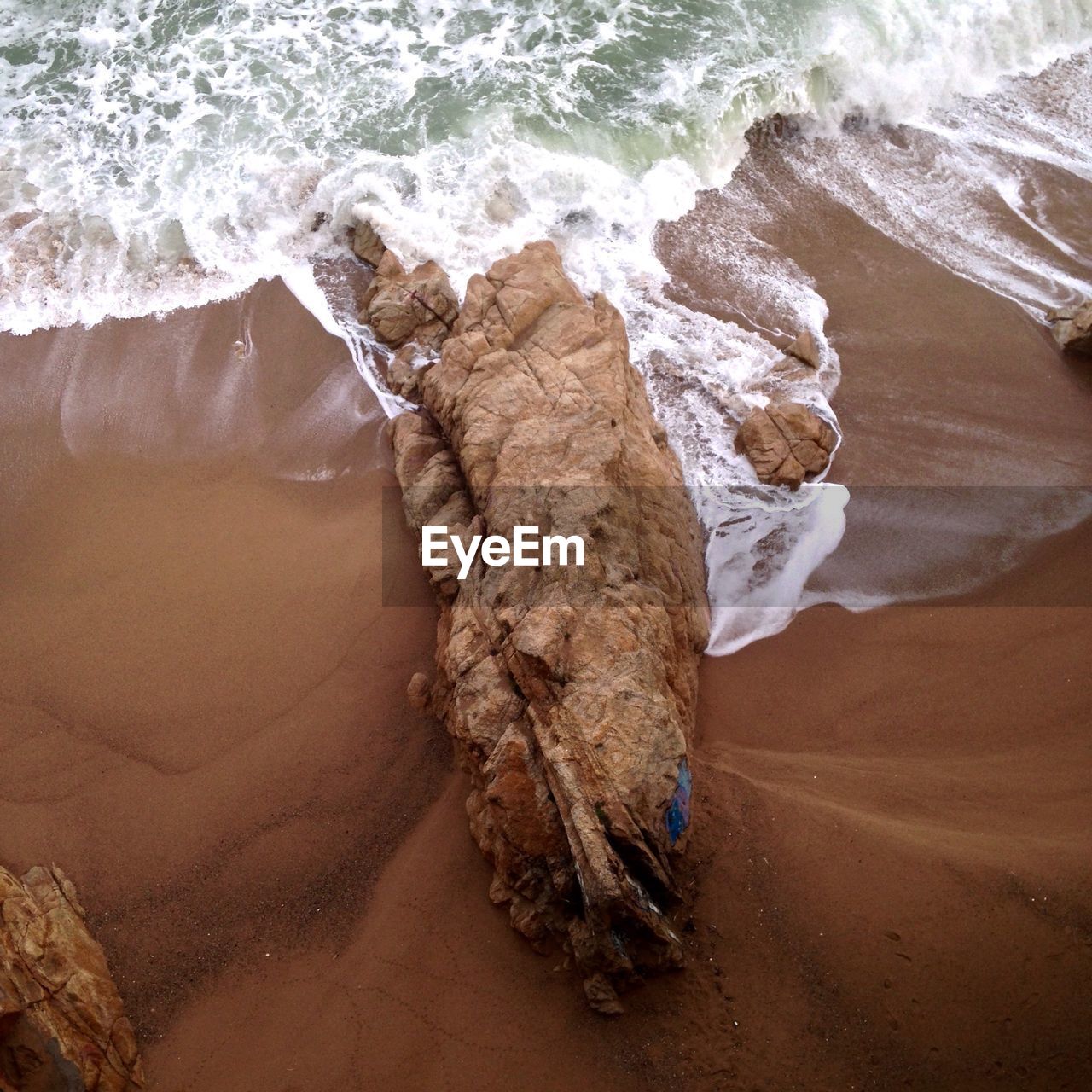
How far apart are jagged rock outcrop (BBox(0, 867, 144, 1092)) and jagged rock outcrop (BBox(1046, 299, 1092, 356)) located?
11.7 meters

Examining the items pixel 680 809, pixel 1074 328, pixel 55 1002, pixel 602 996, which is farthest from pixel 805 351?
pixel 55 1002

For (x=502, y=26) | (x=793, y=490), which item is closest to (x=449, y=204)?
(x=502, y=26)

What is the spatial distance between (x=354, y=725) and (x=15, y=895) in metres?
2.81

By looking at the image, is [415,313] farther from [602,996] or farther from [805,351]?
[602,996]

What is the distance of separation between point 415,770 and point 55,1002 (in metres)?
3.00

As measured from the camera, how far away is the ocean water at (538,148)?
10367 millimetres

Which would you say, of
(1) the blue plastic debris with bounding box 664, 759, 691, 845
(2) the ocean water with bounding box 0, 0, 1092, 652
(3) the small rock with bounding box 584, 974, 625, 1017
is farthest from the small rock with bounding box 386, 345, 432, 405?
(3) the small rock with bounding box 584, 974, 625, 1017

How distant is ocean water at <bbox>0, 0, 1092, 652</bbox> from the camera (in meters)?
10.4

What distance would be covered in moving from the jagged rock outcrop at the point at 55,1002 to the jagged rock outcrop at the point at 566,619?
2940mm

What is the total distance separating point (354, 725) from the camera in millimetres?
7391

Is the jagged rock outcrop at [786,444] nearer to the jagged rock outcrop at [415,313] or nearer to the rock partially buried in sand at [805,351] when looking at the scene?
the rock partially buried in sand at [805,351]

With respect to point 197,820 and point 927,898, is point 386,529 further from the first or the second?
point 927,898

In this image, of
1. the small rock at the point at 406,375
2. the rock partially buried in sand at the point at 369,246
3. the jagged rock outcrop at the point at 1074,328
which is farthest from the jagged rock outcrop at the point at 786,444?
the rock partially buried in sand at the point at 369,246

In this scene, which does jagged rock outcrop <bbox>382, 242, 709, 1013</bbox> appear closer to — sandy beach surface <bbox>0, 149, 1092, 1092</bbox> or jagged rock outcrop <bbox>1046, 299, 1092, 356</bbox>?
sandy beach surface <bbox>0, 149, 1092, 1092</bbox>
